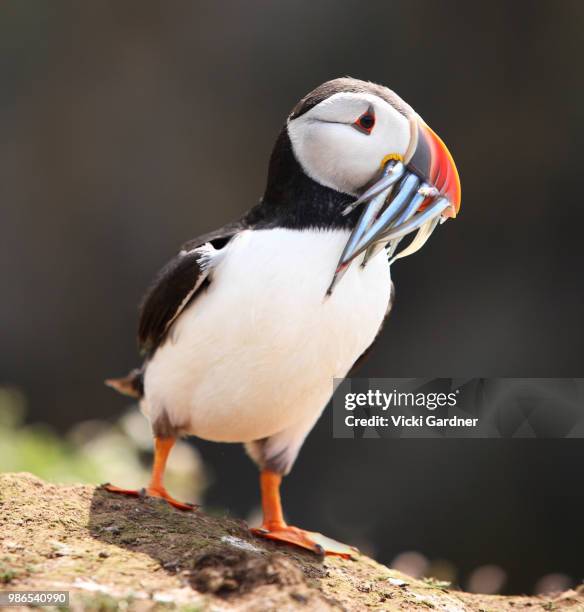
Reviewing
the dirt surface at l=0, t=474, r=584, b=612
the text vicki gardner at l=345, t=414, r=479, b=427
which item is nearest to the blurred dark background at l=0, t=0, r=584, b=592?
the text vicki gardner at l=345, t=414, r=479, b=427

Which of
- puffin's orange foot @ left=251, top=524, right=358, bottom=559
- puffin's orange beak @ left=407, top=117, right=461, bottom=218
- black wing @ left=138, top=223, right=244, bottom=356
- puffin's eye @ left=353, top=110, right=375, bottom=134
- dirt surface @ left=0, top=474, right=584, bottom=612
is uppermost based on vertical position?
puffin's eye @ left=353, top=110, right=375, bottom=134

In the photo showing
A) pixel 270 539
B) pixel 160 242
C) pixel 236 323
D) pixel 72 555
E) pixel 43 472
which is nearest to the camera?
pixel 72 555

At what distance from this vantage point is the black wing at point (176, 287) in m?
3.99

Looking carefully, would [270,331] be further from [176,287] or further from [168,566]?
[168,566]

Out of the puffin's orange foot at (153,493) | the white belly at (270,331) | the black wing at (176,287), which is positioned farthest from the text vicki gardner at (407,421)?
the black wing at (176,287)

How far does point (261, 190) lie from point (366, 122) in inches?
226

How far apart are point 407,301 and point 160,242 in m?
2.79

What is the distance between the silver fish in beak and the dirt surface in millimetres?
1190

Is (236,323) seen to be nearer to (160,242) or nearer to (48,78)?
(160,242)

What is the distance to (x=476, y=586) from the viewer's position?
6387mm

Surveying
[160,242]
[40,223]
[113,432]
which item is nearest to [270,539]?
[113,432]

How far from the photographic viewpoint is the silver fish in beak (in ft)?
12.2

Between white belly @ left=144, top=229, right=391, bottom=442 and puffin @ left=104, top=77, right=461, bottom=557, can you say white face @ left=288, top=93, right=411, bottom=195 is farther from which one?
white belly @ left=144, top=229, right=391, bottom=442

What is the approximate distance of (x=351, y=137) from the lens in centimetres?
372
